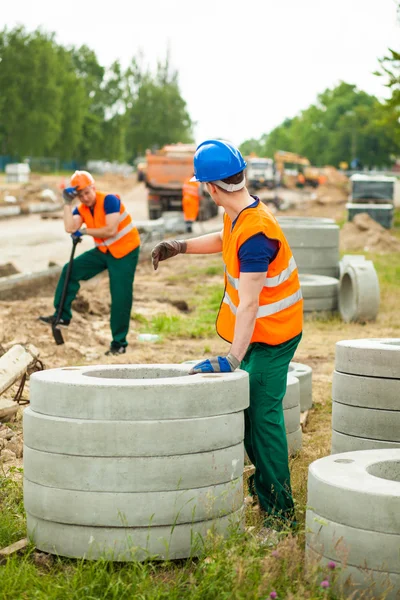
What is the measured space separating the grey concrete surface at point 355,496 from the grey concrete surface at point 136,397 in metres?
A: 0.51

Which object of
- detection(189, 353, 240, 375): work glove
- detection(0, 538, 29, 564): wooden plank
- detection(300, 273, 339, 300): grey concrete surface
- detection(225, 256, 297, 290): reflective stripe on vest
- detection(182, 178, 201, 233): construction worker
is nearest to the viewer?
detection(0, 538, 29, 564): wooden plank

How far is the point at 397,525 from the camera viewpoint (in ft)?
12.8

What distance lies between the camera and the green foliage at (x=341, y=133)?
11144 centimetres

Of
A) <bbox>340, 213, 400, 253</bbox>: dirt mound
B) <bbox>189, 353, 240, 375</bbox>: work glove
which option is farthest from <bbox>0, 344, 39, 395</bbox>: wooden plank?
<bbox>340, 213, 400, 253</bbox>: dirt mound

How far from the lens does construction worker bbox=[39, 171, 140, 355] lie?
1023 centimetres

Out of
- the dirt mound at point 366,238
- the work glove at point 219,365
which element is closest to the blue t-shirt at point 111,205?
the work glove at point 219,365

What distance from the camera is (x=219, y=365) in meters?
4.69

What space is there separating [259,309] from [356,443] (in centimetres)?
116

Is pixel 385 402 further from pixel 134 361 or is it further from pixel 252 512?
pixel 134 361

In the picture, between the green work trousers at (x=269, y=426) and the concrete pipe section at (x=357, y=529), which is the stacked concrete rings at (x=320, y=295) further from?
the concrete pipe section at (x=357, y=529)

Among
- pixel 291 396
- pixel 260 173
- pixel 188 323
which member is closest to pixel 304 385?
pixel 291 396

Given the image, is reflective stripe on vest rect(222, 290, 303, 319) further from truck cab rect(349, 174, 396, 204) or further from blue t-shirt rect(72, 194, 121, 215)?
truck cab rect(349, 174, 396, 204)

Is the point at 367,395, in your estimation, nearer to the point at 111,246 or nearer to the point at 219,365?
the point at 219,365

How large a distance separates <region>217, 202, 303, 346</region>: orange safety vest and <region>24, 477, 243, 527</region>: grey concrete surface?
A: 93cm
